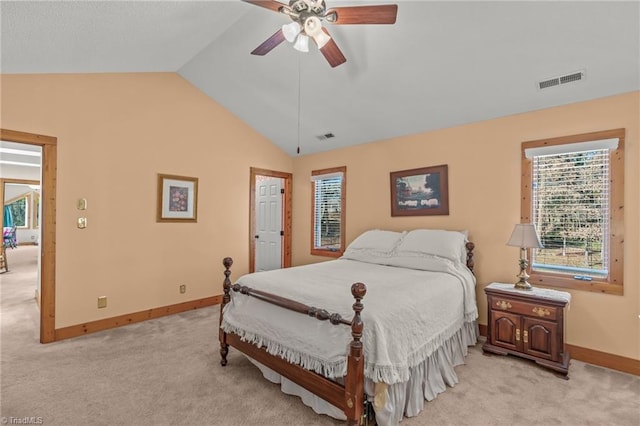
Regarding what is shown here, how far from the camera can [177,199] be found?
418 centimetres

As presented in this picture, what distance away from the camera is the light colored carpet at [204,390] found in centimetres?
201

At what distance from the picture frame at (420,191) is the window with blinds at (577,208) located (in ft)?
2.84

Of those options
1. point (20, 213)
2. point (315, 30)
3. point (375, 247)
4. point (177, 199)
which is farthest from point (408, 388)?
point (20, 213)

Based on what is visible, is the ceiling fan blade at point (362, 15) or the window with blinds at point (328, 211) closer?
the ceiling fan blade at point (362, 15)

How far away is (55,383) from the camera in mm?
2393

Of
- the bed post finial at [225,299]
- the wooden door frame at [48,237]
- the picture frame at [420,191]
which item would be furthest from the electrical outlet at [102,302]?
the picture frame at [420,191]

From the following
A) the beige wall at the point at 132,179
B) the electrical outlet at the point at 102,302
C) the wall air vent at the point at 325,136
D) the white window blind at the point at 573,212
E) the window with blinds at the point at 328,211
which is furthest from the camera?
the window with blinds at the point at 328,211

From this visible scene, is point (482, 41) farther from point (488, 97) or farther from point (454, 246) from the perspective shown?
point (454, 246)

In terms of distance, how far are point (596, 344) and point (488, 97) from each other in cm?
259

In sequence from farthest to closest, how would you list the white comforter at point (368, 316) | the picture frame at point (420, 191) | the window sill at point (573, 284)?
the picture frame at point (420, 191) < the window sill at point (573, 284) < the white comforter at point (368, 316)

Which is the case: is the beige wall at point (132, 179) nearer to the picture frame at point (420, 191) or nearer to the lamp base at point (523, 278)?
the picture frame at point (420, 191)

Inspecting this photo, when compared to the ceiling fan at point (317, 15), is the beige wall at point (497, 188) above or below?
below

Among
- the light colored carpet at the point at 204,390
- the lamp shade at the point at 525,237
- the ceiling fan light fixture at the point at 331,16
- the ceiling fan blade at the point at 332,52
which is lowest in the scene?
the light colored carpet at the point at 204,390

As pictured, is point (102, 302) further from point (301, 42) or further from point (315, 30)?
point (315, 30)
